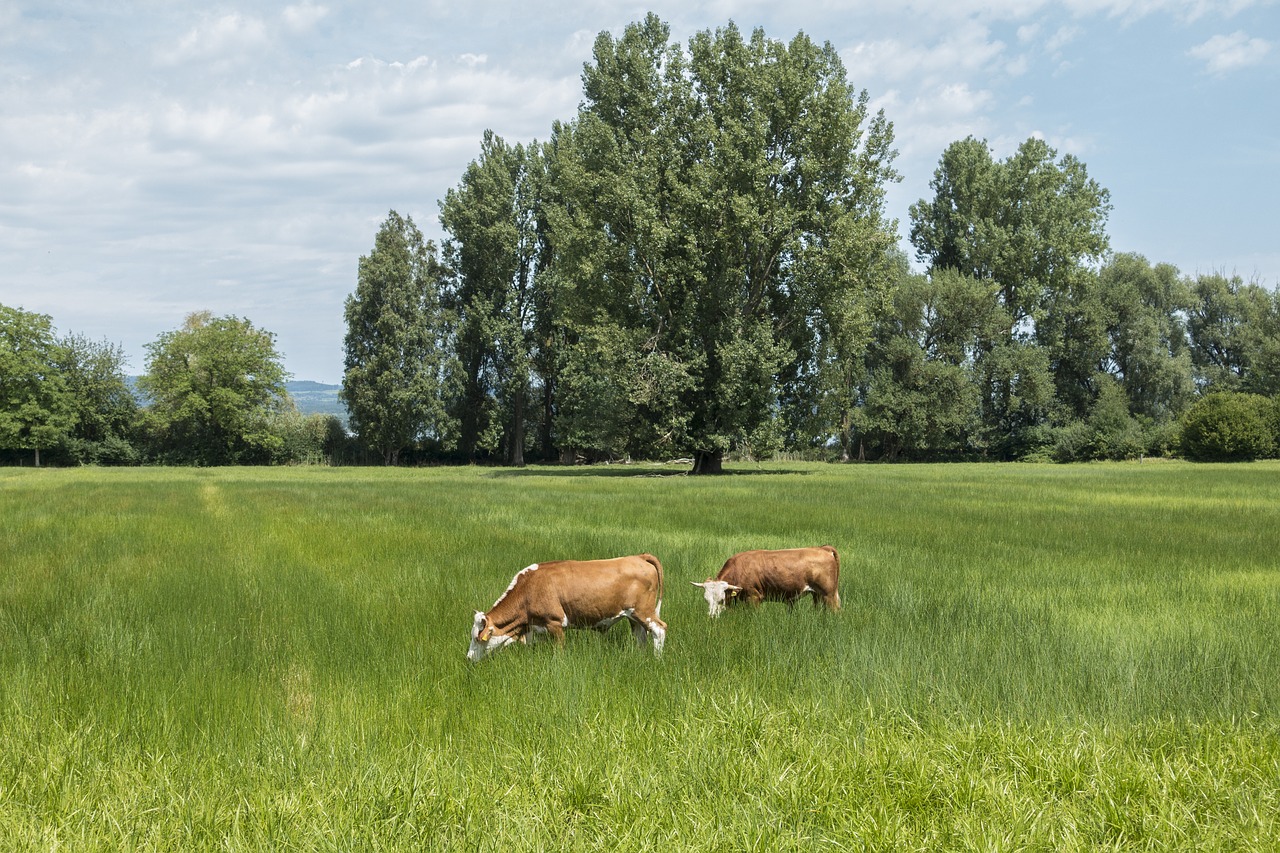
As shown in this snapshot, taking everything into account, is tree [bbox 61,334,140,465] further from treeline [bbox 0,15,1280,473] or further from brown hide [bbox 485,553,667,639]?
brown hide [bbox 485,553,667,639]

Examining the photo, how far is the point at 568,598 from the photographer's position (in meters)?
6.97

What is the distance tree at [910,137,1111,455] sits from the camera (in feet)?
221

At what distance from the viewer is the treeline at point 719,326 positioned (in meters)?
43.2

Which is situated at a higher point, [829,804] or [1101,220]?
[1101,220]

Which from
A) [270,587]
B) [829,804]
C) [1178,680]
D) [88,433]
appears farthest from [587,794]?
[88,433]

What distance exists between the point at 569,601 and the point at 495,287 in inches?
2464

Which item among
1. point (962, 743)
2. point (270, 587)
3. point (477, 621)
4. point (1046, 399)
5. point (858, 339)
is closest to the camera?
point (962, 743)

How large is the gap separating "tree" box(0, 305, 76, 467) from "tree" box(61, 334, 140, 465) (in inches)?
47.6

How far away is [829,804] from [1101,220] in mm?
80862

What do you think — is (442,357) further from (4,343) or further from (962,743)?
(962,743)

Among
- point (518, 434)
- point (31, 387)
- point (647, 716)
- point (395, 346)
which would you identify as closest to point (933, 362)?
point (518, 434)

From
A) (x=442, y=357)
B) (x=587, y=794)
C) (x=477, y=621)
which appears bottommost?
(x=587, y=794)

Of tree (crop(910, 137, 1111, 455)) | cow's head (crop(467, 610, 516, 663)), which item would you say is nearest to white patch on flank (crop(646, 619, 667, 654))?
cow's head (crop(467, 610, 516, 663))

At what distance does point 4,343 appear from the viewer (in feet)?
231
